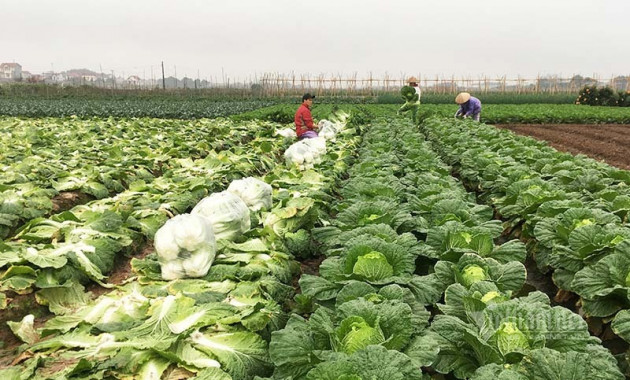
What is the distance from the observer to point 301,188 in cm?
584

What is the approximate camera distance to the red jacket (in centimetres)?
1159

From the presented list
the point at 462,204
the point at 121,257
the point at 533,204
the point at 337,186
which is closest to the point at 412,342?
the point at 462,204

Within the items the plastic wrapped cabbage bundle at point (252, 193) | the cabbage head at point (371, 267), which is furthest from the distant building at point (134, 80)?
the cabbage head at point (371, 267)

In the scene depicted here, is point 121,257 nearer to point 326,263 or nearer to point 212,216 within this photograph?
point 212,216

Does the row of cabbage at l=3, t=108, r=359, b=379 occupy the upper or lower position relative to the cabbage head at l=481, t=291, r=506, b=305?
lower

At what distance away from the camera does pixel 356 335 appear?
7.69 feet

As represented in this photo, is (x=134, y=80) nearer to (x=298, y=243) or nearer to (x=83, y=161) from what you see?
(x=83, y=161)

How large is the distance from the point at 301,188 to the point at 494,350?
150 inches

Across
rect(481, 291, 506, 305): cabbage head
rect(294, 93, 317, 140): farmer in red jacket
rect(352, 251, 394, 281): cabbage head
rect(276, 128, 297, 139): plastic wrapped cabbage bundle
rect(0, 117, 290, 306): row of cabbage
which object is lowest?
rect(0, 117, 290, 306): row of cabbage

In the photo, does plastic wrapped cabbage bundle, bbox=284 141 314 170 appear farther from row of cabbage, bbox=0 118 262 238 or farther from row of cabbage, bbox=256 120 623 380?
row of cabbage, bbox=256 120 623 380

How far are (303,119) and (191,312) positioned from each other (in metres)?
9.06

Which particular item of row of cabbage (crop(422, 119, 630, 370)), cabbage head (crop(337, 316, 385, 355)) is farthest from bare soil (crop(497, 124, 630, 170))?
cabbage head (crop(337, 316, 385, 355))

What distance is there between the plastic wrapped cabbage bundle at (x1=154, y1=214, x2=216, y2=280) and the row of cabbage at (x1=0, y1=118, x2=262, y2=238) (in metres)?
2.44

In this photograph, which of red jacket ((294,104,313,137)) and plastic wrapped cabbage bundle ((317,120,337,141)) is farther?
plastic wrapped cabbage bundle ((317,120,337,141))
